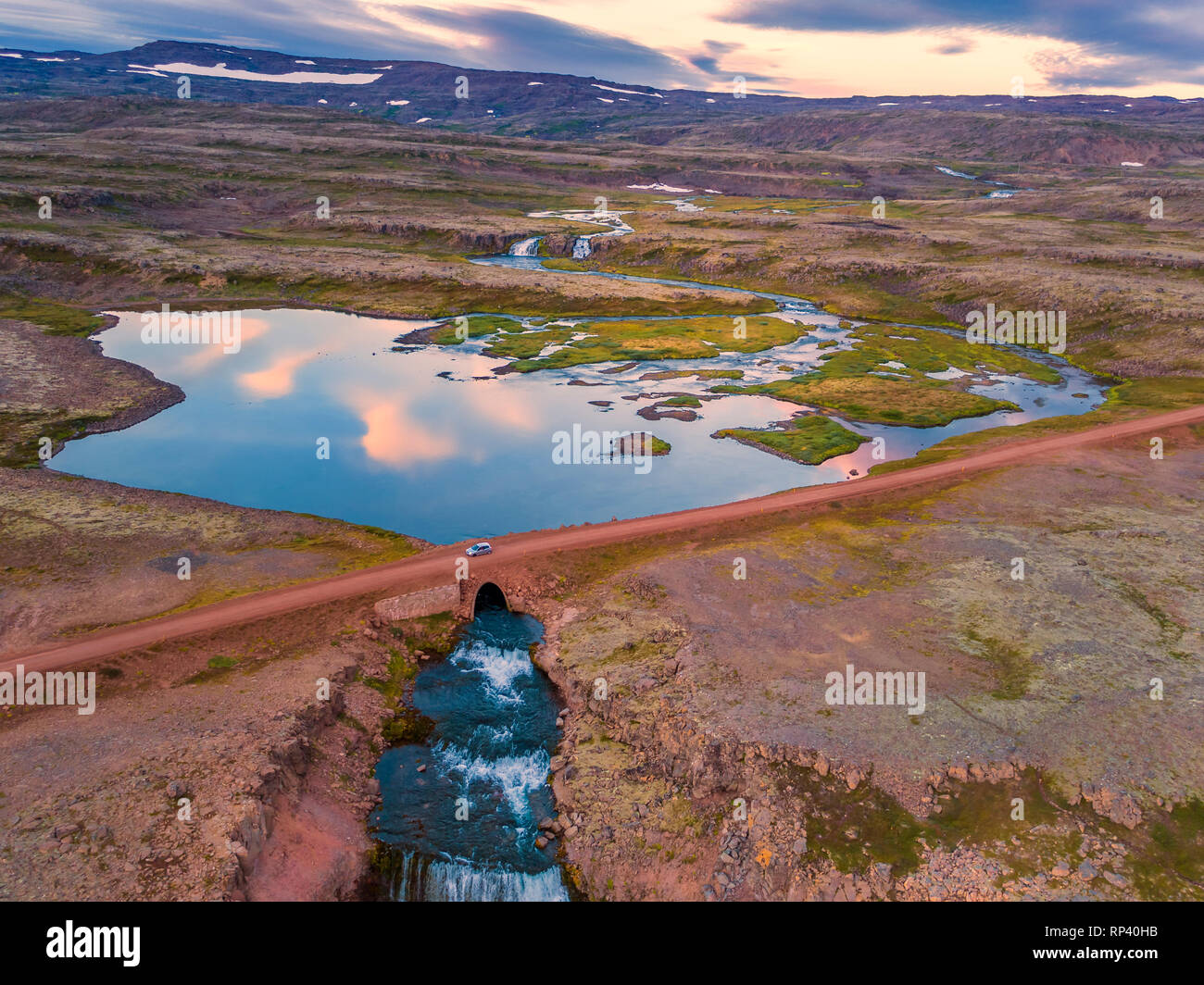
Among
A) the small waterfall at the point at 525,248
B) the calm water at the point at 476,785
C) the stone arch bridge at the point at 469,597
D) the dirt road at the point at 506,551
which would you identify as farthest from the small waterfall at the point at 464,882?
the small waterfall at the point at 525,248

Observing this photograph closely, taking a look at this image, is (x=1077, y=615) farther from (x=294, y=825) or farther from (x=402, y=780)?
(x=294, y=825)

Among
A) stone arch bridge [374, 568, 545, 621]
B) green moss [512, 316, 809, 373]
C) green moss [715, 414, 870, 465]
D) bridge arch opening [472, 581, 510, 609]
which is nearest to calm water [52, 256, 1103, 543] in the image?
green moss [715, 414, 870, 465]

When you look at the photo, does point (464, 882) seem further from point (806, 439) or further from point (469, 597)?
point (806, 439)

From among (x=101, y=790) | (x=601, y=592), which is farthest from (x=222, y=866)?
(x=601, y=592)

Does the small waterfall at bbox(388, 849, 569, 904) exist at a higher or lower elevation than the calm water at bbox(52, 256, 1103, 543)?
lower

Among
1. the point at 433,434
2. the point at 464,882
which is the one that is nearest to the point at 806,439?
the point at 433,434

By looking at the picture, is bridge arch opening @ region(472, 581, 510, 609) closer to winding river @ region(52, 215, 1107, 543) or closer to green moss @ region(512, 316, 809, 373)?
winding river @ region(52, 215, 1107, 543)
